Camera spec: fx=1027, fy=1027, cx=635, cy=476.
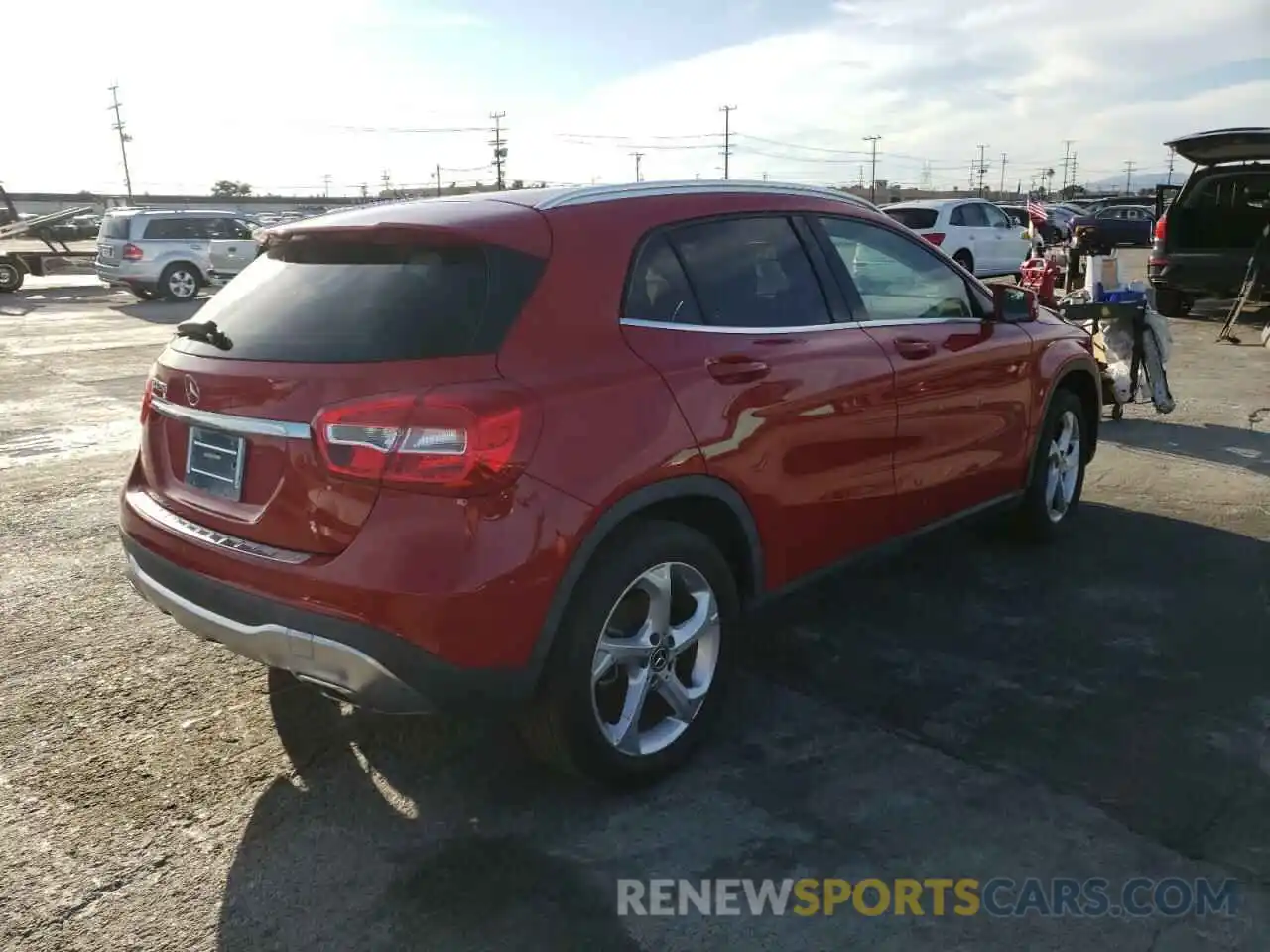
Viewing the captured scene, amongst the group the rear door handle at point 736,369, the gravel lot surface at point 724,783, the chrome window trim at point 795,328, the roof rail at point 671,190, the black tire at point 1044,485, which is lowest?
the gravel lot surface at point 724,783

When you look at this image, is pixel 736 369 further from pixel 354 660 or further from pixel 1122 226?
pixel 1122 226

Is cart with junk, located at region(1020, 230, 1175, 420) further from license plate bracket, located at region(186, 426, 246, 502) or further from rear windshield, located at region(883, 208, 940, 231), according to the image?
rear windshield, located at region(883, 208, 940, 231)

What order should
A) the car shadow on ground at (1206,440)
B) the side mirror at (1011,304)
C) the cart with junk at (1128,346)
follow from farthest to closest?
the cart with junk at (1128,346), the car shadow on ground at (1206,440), the side mirror at (1011,304)

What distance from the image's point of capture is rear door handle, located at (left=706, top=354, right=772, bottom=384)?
124 inches

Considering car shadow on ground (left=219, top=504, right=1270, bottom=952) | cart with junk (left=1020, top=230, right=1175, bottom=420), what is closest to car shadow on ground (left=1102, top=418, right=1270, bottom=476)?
cart with junk (left=1020, top=230, right=1175, bottom=420)

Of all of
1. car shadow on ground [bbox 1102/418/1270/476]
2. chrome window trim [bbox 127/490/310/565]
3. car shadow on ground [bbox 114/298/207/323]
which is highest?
chrome window trim [bbox 127/490/310/565]

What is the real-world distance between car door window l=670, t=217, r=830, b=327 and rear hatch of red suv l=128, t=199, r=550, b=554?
23.9 inches

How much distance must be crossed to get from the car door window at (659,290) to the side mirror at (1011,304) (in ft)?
6.50

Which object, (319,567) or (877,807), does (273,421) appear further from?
(877,807)

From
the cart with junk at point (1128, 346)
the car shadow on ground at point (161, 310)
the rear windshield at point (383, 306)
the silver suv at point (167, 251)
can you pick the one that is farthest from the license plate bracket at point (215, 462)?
the silver suv at point (167, 251)

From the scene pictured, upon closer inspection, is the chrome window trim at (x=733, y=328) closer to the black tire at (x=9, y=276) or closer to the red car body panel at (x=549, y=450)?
Answer: the red car body panel at (x=549, y=450)

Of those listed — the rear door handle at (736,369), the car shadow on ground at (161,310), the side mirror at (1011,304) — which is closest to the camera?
the rear door handle at (736,369)

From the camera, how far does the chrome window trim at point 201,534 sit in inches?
106

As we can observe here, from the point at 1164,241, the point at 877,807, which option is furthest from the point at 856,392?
the point at 1164,241
